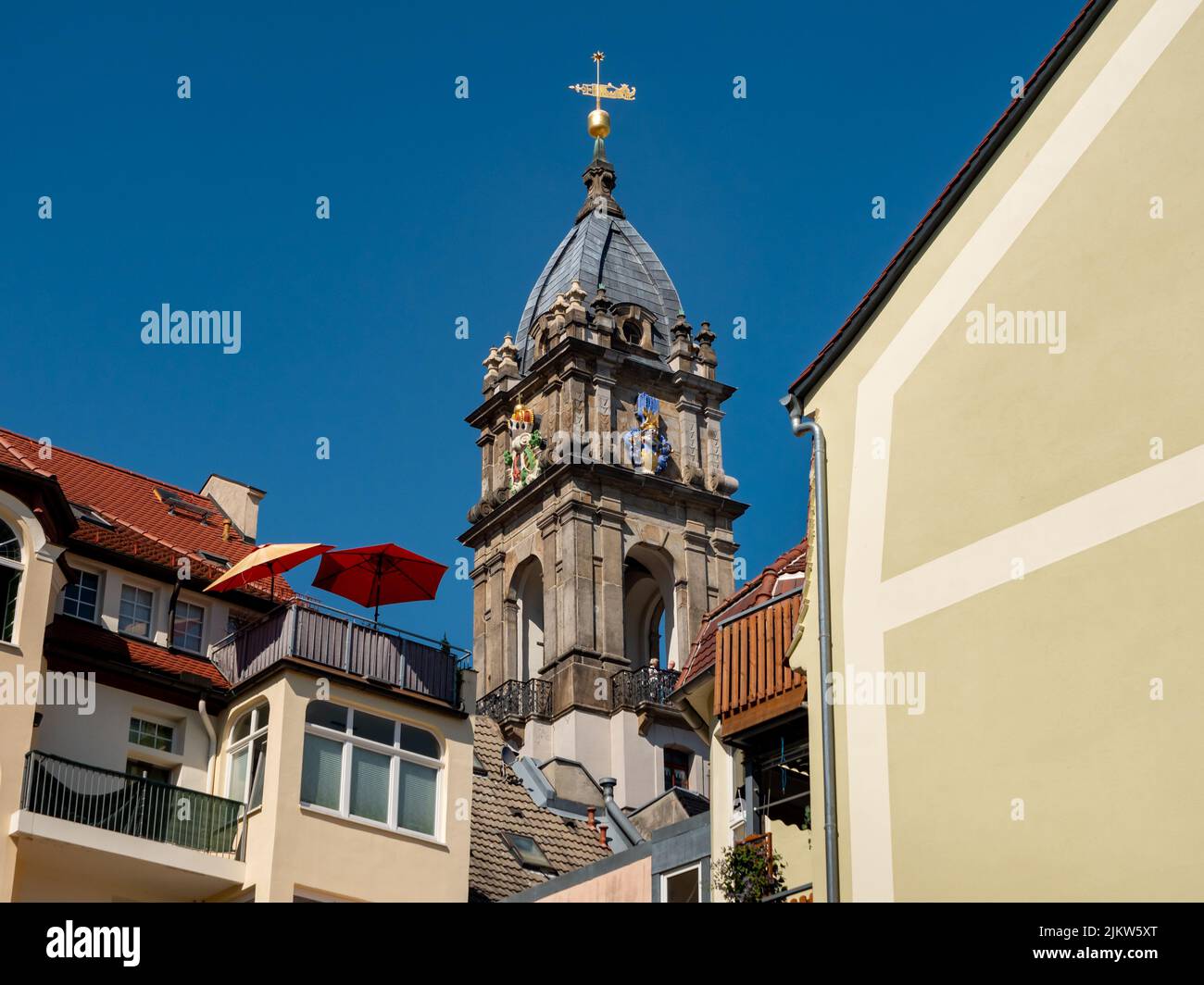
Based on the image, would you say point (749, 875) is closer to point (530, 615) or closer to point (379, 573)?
point (379, 573)

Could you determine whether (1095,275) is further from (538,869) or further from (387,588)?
(538,869)

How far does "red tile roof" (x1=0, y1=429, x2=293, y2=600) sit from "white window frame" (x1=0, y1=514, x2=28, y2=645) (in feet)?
8.19

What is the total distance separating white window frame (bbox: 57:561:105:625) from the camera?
3431 centimetres

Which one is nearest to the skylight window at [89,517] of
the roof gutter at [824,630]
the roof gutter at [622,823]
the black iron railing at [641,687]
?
the roof gutter at [824,630]

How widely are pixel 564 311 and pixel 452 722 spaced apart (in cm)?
4392

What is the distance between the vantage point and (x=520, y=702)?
71.6 meters

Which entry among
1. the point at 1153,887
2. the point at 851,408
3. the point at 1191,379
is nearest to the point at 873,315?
the point at 851,408

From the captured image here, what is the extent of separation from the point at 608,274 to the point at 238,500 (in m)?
40.7

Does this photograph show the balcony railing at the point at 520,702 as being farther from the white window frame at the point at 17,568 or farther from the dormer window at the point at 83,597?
the white window frame at the point at 17,568

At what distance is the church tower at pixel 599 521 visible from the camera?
6981 cm

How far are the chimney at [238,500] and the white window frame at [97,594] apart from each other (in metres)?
7.60

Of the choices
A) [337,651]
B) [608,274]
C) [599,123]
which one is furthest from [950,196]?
[599,123]

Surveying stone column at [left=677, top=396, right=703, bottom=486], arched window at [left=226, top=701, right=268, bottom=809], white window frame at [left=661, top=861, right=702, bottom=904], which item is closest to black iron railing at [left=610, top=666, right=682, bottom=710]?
stone column at [left=677, top=396, right=703, bottom=486]

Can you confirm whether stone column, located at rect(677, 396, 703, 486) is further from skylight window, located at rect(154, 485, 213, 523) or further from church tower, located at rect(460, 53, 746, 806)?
skylight window, located at rect(154, 485, 213, 523)
